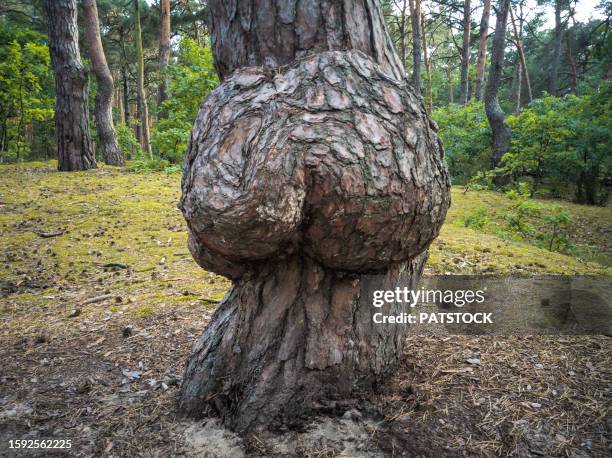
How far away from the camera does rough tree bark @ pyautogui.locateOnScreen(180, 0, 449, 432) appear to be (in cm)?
133

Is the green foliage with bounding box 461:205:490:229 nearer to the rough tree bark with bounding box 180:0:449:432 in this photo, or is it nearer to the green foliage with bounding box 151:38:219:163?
the rough tree bark with bounding box 180:0:449:432

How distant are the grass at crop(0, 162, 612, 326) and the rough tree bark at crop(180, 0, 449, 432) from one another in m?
1.59

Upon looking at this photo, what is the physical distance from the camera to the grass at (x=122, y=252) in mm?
3424

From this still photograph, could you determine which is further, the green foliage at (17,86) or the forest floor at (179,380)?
the green foliage at (17,86)

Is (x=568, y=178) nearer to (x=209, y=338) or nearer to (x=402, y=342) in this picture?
(x=402, y=342)

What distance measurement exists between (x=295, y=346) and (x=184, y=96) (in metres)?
9.65

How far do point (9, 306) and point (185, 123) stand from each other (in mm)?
7510

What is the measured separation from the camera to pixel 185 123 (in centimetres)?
1000

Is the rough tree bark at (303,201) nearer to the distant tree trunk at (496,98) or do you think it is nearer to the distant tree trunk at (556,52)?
the distant tree trunk at (496,98)

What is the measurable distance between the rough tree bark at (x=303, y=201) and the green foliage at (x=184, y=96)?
342 inches

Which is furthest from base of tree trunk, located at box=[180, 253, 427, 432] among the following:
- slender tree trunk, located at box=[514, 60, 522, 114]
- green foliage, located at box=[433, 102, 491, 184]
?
slender tree trunk, located at box=[514, 60, 522, 114]

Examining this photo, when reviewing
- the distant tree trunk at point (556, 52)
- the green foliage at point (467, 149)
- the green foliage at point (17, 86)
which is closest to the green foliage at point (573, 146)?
the green foliage at point (467, 149)

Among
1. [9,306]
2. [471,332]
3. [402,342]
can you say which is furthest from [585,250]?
[9,306]

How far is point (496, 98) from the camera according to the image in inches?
411
